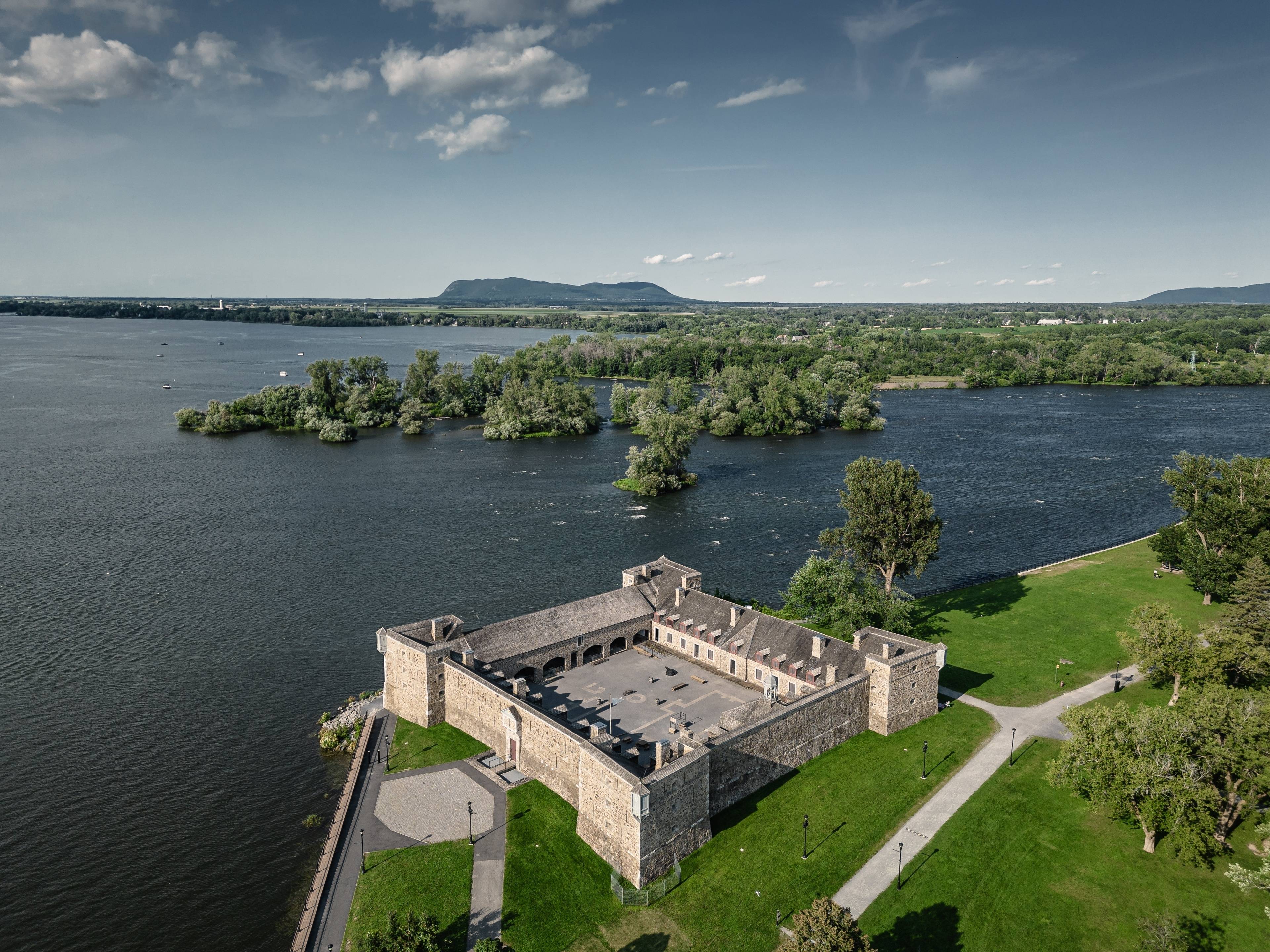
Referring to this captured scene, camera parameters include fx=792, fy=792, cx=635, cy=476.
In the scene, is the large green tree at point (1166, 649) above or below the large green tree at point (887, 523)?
below

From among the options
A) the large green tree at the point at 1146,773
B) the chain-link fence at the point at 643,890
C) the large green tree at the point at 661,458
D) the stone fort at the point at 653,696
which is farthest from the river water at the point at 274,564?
the large green tree at the point at 1146,773

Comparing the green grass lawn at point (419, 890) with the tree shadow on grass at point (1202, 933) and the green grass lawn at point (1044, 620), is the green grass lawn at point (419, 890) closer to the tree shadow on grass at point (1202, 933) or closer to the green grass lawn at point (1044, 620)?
the tree shadow on grass at point (1202, 933)

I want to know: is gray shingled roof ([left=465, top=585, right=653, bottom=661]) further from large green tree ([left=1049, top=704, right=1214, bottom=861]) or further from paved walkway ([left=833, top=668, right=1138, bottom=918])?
large green tree ([left=1049, top=704, right=1214, bottom=861])

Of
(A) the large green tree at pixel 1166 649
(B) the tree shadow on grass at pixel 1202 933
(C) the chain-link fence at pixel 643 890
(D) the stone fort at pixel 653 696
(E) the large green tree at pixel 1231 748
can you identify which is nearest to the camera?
(B) the tree shadow on grass at pixel 1202 933

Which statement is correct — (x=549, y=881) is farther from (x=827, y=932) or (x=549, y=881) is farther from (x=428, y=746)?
(x=827, y=932)

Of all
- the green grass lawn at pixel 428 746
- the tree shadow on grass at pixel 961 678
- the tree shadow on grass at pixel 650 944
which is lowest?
the tree shadow on grass at pixel 650 944

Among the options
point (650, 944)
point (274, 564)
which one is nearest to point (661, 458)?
point (274, 564)
